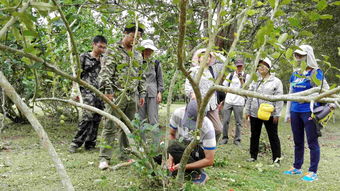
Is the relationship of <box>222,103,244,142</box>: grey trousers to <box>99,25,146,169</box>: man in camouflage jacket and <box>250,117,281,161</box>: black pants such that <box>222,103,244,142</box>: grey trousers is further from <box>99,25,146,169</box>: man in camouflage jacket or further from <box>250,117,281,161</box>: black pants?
<box>99,25,146,169</box>: man in camouflage jacket

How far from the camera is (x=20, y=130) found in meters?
7.17

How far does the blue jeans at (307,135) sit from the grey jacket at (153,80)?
6.49ft

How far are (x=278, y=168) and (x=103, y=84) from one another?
9.53 ft

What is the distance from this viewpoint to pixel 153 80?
4781 mm

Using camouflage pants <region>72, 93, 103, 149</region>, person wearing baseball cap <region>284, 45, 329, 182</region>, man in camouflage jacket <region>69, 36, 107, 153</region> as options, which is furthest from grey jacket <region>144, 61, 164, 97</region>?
person wearing baseball cap <region>284, 45, 329, 182</region>

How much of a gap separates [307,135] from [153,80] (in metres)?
2.29

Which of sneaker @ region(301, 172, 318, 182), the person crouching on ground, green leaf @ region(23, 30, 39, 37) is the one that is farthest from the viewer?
sneaker @ region(301, 172, 318, 182)

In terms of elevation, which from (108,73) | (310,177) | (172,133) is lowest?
(310,177)

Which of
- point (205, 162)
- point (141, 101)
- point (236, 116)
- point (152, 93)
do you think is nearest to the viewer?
point (205, 162)

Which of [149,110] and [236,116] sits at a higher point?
[149,110]

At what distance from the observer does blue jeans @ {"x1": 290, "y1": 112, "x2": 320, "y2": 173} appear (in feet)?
13.4

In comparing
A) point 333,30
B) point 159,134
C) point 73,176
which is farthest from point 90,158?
point 333,30

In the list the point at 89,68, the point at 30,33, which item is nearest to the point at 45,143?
the point at 30,33

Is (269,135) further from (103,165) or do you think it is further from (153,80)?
(103,165)
